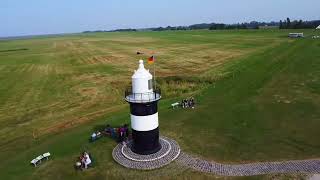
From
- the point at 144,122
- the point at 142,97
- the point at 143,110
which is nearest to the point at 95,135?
the point at 144,122

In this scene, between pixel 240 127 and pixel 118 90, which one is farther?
pixel 118 90

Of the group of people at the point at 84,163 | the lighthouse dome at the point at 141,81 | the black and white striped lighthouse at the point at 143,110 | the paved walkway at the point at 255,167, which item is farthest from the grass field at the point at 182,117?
the lighthouse dome at the point at 141,81

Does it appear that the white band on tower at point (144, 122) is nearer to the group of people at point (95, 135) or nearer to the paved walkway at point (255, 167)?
the paved walkway at point (255, 167)

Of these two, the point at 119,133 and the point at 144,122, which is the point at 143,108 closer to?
the point at 144,122

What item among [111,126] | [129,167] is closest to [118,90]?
[111,126]

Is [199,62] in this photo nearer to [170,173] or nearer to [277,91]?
[277,91]
